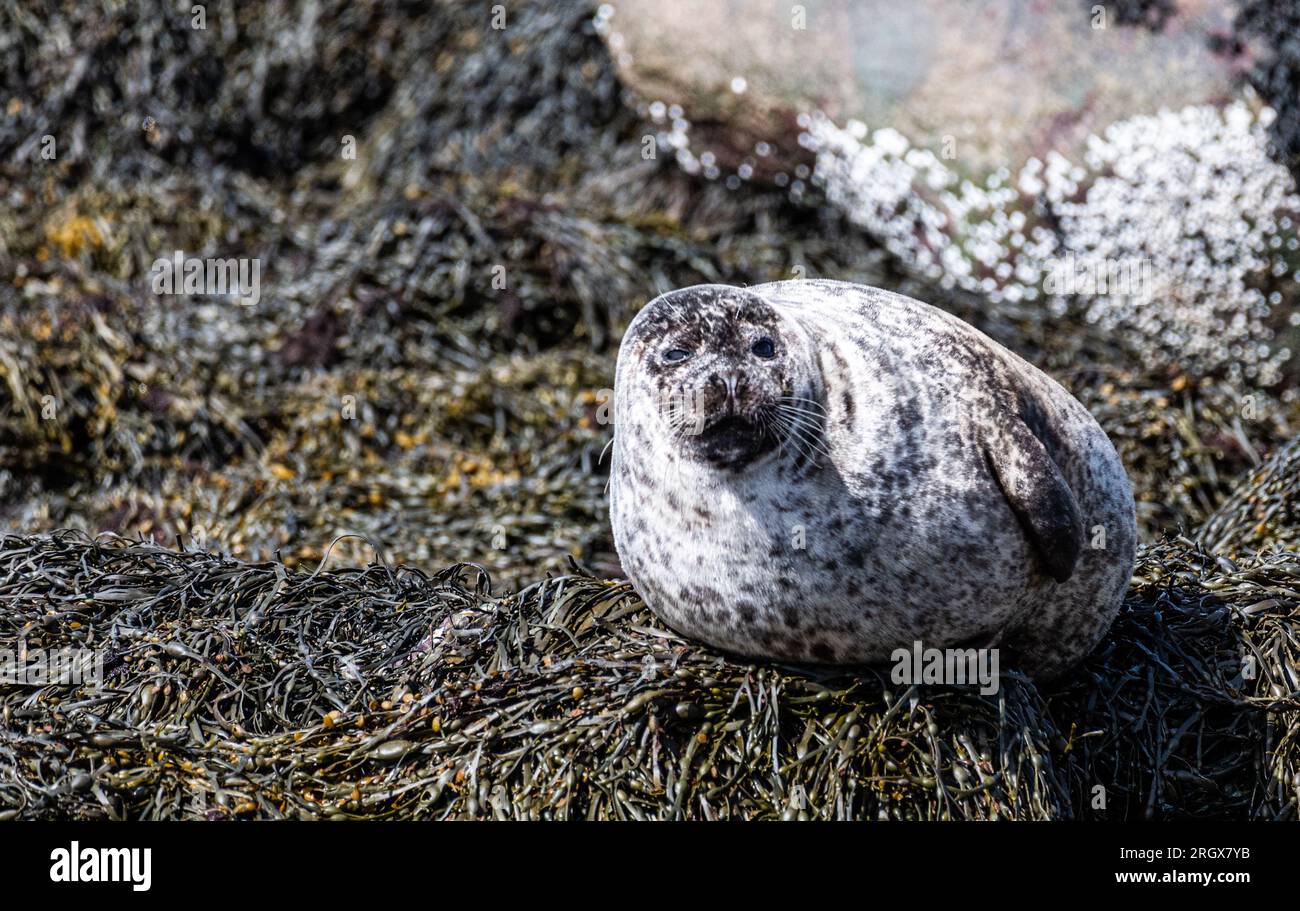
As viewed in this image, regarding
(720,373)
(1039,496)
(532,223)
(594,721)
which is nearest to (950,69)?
(532,223)

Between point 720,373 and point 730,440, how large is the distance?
0.15 metres

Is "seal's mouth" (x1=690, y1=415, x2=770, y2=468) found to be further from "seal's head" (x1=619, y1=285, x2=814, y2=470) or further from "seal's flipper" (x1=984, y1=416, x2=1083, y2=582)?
"seal's flipper" (x1=984, y1=416, x2=1083, y2=582)

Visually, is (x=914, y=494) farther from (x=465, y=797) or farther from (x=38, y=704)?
(x=38, y=704)

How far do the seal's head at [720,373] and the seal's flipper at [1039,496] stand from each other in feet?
1.50

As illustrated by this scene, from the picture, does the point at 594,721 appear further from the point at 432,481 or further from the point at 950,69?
the point at 950,69

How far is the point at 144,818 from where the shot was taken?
3326mm

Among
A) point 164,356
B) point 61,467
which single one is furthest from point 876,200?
point 61,467

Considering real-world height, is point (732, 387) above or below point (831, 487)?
above

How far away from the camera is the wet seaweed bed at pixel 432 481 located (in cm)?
342

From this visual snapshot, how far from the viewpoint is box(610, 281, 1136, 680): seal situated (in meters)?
3.20

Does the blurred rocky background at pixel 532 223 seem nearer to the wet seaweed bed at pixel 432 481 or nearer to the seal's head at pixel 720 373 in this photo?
the wet seaweed bed at pixel 432 481

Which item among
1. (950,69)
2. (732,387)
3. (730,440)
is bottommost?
(730,440)

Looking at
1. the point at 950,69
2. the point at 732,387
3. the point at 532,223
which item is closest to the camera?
the point at 732,387

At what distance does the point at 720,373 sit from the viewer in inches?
121
